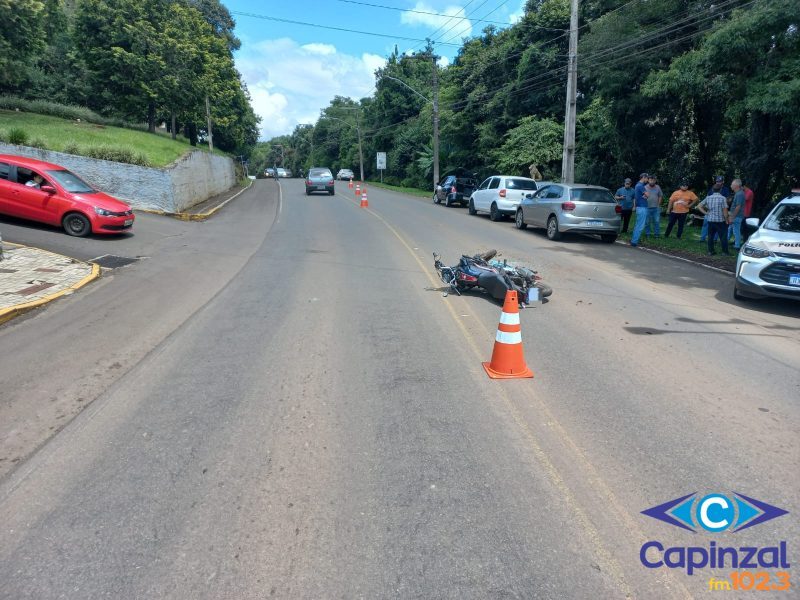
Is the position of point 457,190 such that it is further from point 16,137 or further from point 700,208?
point 16,137

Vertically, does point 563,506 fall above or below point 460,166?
below

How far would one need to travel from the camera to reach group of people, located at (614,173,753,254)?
12.6 metres

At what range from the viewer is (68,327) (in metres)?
7.24

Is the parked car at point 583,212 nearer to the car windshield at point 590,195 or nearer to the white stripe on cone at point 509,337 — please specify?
the car windshield at point 590,195

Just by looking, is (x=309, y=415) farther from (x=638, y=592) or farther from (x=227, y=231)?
(x=227, y=231)

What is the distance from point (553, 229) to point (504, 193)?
5.47 metres

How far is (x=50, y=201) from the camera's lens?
13.3 m

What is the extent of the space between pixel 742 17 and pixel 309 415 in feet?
46.6

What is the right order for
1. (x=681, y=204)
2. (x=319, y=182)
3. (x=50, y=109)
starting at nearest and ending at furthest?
(x=681, y=204) < (x=50, y=109) < (x=319, y=182)

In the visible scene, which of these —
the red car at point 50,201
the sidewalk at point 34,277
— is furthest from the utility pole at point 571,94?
the sidewalk at point 34,277

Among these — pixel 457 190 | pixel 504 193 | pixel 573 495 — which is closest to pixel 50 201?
pixel 573 495

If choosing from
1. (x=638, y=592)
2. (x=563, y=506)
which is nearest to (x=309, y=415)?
(x=563, y=506)

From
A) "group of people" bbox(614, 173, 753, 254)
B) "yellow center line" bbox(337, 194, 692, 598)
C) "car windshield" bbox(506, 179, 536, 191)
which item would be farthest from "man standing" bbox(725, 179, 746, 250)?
"yellow center line" bbox(337, 194, 692, 598)

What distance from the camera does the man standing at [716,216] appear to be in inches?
490
